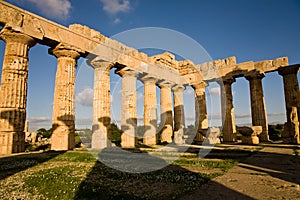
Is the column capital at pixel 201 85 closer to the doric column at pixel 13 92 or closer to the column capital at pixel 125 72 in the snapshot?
the column capital at pixel 125 72

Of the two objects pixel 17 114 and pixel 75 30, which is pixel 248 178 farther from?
pixel 75 30

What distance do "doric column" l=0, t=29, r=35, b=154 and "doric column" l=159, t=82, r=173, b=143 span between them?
1437 cm

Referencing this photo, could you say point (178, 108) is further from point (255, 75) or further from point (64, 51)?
point (64, 51)

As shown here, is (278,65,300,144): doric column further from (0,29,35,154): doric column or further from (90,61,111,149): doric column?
(0,29,35,154): doric column

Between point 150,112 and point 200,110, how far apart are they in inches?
255

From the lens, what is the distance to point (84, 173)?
644 centimetres

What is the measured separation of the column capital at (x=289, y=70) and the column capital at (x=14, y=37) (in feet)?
70.5

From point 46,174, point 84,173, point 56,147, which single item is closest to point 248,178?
point 84,173

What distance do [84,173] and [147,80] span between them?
15.7m

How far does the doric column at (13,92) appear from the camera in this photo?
37.4ft

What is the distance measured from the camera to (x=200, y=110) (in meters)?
24.4

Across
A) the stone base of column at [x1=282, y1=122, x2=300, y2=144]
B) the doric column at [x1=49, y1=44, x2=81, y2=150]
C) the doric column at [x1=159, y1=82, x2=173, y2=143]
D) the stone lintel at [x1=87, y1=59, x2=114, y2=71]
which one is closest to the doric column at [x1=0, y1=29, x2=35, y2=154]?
the doric column at [x1=49, y1=44, x2=81, y2=150]

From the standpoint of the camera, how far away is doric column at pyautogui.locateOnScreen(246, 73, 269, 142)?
21.5 m

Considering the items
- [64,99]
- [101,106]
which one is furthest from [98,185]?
[101,106]
